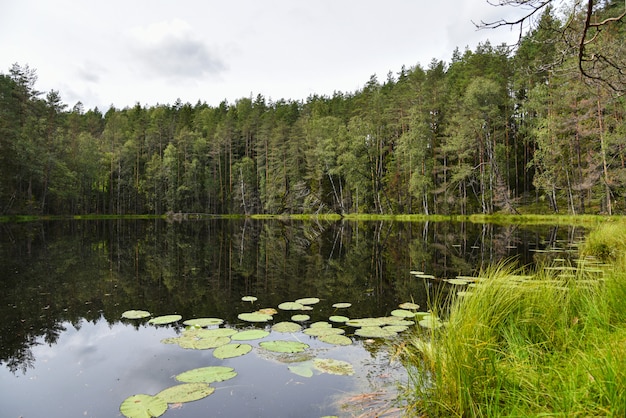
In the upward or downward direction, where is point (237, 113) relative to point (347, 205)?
upward

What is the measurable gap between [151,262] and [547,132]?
29.9m

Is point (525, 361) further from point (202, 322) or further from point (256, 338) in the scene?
point (202, 322)

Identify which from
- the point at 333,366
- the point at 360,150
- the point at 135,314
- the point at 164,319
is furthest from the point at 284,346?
the point at 360,150

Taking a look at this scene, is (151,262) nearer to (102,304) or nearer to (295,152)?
(102,304)

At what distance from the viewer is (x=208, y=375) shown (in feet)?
12.7

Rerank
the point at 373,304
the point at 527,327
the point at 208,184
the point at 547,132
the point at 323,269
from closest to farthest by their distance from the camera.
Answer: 1. the point at 527,327
2. the point at 373,304
3. the point at 323,269
4. the point at 547,132
5. the point at 208,184

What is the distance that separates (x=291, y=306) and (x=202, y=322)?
1653mm

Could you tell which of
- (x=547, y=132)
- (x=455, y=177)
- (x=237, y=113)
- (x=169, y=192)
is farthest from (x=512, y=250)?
(x=237, y=113)

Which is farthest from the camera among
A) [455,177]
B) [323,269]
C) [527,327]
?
[455,177]

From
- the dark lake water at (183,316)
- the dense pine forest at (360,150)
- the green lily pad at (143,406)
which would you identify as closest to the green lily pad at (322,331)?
the dark lake water at (183,316)

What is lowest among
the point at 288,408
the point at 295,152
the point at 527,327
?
the point at 288,408

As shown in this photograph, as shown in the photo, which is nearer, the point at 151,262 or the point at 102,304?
the point at 102,304

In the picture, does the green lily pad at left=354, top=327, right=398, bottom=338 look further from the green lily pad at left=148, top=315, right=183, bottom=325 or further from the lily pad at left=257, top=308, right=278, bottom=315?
the green lily pad at left=148, top=315, right=183, bottom=325

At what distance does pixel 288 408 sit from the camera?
11.2 feet
